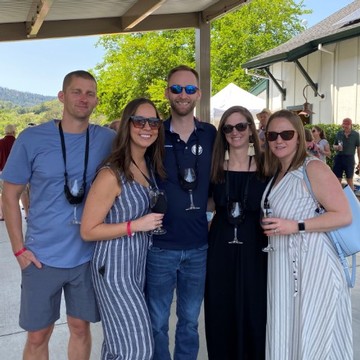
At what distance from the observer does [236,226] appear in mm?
2766

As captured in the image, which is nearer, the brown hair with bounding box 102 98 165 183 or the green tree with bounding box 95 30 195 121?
the brown hair with bounding box 102 98 165 183

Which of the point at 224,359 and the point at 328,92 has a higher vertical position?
the point at 328,92

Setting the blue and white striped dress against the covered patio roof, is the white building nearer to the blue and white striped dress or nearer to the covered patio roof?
the covered patio roof

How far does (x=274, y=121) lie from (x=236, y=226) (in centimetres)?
71

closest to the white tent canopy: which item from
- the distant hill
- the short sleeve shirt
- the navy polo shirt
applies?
the navy polo shirt

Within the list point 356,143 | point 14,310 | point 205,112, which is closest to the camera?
point 14,310

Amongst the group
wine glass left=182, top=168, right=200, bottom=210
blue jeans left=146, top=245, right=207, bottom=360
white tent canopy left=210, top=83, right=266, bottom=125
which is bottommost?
blue jeans left=146, top=245, right=207, bottom=360

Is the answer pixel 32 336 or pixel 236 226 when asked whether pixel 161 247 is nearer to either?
pixel 236 226

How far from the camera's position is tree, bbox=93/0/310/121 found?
2975 cm

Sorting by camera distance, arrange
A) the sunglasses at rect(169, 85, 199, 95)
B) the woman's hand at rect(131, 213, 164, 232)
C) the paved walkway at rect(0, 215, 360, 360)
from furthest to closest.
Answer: the paved walkway at rect(0, 215, 360, 360), the sunglasses at rect(169, 85, 199, 95), the woman's hand at rect(131, 213, 164, 232)

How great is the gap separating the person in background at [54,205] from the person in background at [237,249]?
2.56ft

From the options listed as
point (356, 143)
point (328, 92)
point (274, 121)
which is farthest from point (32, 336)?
point (328, 92)

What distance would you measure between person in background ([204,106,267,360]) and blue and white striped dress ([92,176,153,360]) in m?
0.59

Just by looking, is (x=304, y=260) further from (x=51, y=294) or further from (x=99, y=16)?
(x=99, y=16)
